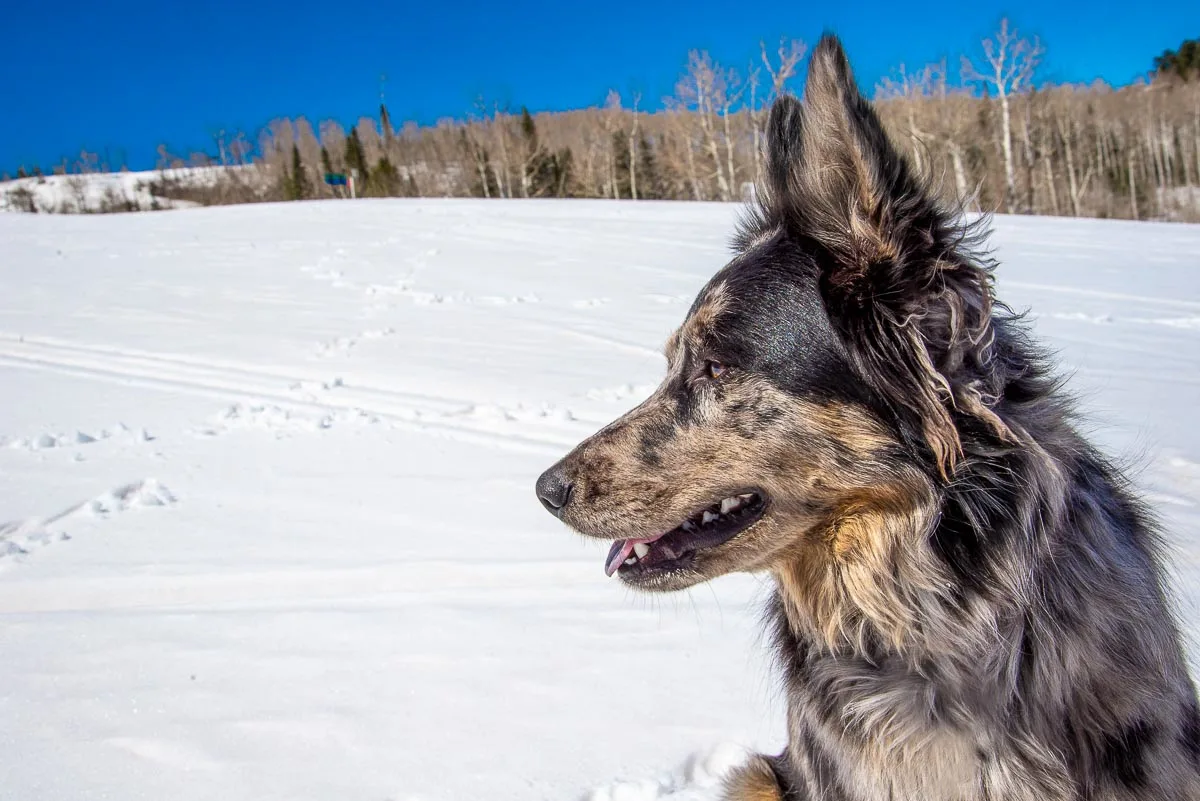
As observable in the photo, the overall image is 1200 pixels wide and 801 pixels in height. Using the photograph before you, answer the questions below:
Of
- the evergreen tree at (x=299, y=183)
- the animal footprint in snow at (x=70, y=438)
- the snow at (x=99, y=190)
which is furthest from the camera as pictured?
the snow at (x=99, y=190)

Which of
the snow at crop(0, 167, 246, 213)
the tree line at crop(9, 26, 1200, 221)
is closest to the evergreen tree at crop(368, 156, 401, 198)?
the tree line at crop(9, 26, 1200, 221)

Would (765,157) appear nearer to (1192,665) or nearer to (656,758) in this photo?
(656,758)

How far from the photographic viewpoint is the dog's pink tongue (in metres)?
2.54

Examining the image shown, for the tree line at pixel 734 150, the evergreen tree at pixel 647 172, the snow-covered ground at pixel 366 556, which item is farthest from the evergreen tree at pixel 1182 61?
the snow-covered ground at pixel 366 556

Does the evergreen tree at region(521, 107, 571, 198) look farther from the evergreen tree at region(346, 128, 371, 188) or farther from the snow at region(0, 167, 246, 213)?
the snow at region(0, 167, 246, 213)

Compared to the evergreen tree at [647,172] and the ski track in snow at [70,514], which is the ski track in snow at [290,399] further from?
the evergreen tree at [647,172]

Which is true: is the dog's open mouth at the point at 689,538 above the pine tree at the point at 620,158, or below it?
below

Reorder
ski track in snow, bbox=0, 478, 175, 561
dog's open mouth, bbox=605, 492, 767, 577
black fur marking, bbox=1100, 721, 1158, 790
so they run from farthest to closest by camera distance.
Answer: ski track in snow, bbox=0, 478, 175, 561 → dog's open mouth, bbox=605, 492, 767, 577 → black fur marking, bbox=1100, 721, 1158, 790

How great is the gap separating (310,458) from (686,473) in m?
4.84

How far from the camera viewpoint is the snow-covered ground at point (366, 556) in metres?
2.92

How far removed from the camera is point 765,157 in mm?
2455

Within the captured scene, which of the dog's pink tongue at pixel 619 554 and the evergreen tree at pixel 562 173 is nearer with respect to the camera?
the dog's pink tongue at pixel 619 554

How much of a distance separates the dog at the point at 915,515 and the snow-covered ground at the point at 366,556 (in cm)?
100

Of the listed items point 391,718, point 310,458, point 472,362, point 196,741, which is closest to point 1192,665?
point 391,718
